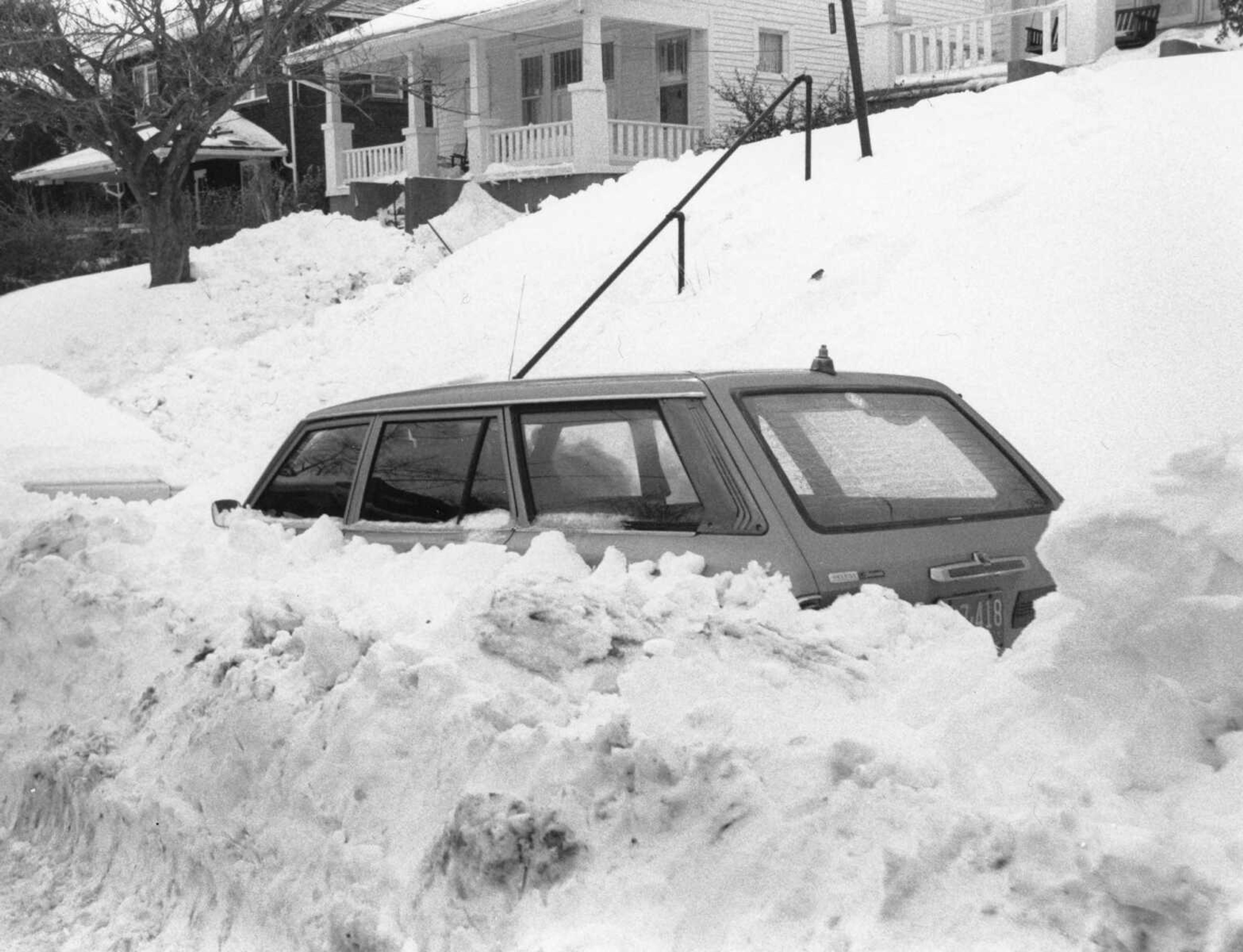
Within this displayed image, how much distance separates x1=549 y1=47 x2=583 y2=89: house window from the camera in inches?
1158

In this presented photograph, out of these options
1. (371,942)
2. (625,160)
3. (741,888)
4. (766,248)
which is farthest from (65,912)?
(625,160)

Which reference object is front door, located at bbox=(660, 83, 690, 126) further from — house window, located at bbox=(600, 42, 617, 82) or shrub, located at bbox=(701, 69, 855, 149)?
house window, located at bbox=(600, 42, 617, 82)

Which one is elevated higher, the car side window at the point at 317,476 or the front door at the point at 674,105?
the front door at the point at 674,105

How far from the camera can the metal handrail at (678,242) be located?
1241cm

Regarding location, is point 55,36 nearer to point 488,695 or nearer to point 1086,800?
point 488,695

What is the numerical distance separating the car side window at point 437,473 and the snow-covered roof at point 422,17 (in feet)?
59.8

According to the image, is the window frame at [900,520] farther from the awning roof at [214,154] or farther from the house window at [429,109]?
the awning roof at [214,154]

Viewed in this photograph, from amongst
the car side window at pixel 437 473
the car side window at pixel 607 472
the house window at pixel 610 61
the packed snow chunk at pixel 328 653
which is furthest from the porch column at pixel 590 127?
the packed snow chunk at pixel 328 653

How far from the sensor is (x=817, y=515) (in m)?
4.92

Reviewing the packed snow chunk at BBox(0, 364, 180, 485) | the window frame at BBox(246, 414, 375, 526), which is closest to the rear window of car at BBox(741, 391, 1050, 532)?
the window frame at BBox(246, 414, 375, 526)

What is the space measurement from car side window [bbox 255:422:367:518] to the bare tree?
13.9 m

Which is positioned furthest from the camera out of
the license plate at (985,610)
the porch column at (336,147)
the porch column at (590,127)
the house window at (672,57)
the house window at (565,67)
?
the house window at (565,67)

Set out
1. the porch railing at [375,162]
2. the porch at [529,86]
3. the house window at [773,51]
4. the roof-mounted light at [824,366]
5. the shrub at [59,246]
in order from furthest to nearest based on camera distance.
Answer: the house window at [773,51]
the shrub at [59,246]
the porch railing at [375,162]
the porch at [529,86]
the roof-mounted light at [824,366]

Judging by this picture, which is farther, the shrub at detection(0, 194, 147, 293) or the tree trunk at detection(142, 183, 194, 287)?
the shrub at detection(0, 194, 147, 293)
